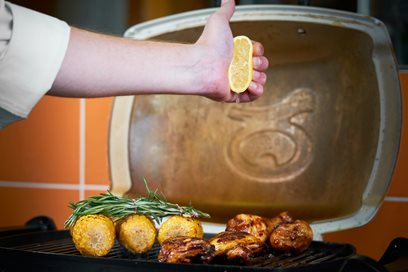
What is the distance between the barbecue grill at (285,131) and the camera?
66.1 inches

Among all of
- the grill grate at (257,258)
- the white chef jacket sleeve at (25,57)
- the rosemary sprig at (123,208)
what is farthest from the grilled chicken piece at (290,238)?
the white chef jacket sleeve at (25,57)

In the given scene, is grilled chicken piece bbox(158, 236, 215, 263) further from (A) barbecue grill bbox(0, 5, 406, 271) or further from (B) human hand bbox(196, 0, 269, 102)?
(A) barbecue grill bbox(0, 5, 406, 271)

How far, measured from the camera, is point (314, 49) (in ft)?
5.87

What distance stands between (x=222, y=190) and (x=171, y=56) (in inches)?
30.0

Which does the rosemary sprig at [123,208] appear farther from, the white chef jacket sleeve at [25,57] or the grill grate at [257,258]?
the white chef jacket sleeve at [25,57]

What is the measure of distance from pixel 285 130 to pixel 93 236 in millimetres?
756

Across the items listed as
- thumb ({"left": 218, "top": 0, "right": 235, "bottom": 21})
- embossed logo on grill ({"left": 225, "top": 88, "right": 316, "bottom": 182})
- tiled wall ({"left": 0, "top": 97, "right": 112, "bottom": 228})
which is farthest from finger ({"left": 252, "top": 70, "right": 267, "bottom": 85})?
tiled wall ({"left": 0, "top": 97, "right": 112, "bottom": 228})

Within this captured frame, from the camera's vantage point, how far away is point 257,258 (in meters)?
1.28

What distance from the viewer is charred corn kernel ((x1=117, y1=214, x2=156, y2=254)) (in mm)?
1259

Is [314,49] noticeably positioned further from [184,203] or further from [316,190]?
[184,203]

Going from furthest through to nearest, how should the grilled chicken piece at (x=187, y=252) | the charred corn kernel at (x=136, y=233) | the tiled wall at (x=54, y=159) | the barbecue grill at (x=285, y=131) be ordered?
the tiled wall at (x=54, y=159) → the barbecue grill at (x=285, y=131) → the charred corn kernel at (x=136, y=233) → the grilled chicken piece at (x=187, y=252)

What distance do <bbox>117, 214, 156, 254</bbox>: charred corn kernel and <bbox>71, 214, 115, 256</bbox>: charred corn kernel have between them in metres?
0.03

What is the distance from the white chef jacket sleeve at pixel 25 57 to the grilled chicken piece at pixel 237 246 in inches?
15.1

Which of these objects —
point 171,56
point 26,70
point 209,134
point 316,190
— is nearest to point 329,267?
point 171,56
